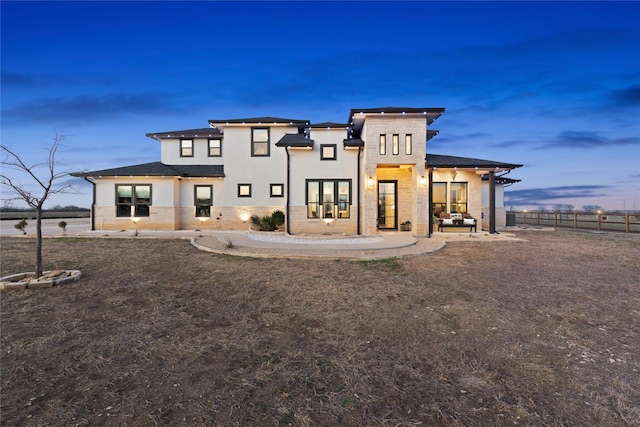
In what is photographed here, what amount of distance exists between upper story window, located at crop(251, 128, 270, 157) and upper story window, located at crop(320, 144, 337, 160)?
12.9ft

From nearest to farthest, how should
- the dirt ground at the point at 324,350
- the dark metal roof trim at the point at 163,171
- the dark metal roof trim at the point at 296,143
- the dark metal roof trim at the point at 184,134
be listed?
the dirt ground at the point at 324,350, the dark metal roof trim at the point at 296,143, the dark metal roof trim at the point at 163,171, the dark metal roof trim at the point at 184,134

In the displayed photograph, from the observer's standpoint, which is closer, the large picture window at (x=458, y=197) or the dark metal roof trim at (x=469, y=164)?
the dark metal roof trim at (x=469, y=164)

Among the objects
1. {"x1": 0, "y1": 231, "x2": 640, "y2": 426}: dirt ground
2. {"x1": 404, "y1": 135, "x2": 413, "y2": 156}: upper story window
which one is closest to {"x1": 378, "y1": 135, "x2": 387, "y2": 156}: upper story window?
{"x1": 404, "y1": 135, "x2": 413, "y2": 156}: upper story window

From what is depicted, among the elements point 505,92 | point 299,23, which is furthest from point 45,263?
point 505,92

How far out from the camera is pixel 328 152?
15438 millimetres

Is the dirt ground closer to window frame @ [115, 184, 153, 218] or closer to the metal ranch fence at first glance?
window frame @ [115, 184, 153, 218]

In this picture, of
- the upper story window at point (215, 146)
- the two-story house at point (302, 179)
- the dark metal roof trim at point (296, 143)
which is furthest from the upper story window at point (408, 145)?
the upper story window at point (215, 146)

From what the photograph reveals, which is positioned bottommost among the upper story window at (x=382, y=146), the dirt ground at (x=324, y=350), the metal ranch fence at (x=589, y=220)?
the dirt ground at (x=324, y=350)

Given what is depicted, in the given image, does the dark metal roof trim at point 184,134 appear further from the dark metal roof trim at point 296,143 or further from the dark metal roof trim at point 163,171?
the dark metal roof trim at point 296,143

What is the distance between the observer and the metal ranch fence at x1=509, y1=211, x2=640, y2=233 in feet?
58.9

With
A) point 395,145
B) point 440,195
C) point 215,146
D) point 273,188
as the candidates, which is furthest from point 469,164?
point 215,146

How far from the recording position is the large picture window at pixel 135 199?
16891mm

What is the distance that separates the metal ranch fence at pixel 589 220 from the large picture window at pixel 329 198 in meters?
17.8

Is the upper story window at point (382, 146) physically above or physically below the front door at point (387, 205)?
above
